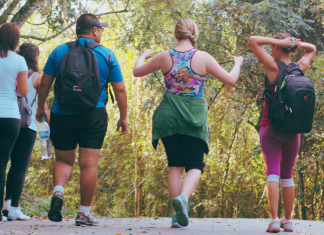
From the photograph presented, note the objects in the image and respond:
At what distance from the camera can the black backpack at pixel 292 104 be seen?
13.2 feet

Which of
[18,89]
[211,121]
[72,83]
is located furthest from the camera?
[211,121]

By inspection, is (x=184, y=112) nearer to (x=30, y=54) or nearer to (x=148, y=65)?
(x=148, y=65)

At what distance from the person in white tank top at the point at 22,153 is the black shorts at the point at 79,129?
938mm

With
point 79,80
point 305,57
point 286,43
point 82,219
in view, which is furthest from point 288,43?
point 82,219

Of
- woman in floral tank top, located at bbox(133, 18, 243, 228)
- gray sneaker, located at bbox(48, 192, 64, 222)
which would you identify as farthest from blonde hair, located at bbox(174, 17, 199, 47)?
gray sneaker, located at bbox(48, 192, 64, 222)

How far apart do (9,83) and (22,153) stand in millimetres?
1055

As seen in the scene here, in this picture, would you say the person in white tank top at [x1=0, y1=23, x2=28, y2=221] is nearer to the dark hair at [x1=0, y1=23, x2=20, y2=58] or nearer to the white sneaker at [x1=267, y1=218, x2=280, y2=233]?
the dark hair at [x1=0, y1=23, x2=20, y2=58]

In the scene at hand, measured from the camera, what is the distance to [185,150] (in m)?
4.08

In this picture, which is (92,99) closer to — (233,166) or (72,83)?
(72,83)

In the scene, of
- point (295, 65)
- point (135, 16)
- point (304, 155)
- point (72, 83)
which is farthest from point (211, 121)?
point (72, 83)

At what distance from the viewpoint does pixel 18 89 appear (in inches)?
Answer: 169

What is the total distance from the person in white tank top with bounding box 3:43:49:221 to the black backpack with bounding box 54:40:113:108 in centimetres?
118

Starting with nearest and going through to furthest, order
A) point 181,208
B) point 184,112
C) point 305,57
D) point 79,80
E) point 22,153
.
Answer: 1. point 181,208
2. point 79,80
3. point 184,112
4. point 305,57
5. point 22,153

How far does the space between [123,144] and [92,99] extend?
45.3ft
